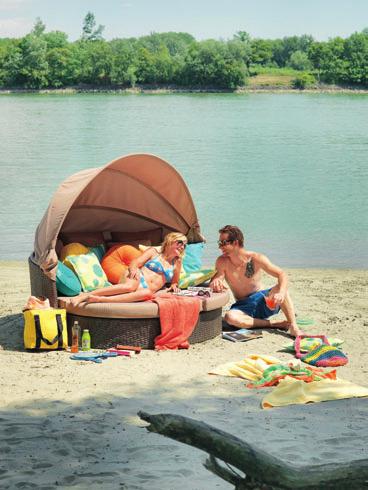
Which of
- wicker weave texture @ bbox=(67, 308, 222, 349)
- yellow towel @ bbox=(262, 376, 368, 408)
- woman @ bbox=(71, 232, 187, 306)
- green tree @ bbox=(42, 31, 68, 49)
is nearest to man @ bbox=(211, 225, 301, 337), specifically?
woman @ bbox=(71, 232, 187, 306)

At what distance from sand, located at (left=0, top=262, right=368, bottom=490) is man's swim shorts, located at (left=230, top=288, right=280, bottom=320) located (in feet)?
0.88

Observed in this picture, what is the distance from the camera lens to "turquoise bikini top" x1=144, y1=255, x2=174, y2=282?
8.19 meters

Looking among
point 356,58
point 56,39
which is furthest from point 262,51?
point 56,39

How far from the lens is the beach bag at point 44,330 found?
7395 mm

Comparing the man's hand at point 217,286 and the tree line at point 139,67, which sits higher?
the tree line at point 139,67

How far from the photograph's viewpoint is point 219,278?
26.8 feet

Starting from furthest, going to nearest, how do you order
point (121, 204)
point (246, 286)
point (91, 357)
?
point (121, 204), point (246, 286), point (91, 357)

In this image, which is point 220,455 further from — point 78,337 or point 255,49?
point 255,49

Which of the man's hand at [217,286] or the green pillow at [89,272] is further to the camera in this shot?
the green pillow at [89,272]

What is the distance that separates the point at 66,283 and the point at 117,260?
108cm

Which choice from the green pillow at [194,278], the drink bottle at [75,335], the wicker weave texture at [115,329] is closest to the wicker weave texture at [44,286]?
the wicker weave texture at [115,329]

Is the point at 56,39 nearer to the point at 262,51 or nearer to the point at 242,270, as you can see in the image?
the point at 262,51

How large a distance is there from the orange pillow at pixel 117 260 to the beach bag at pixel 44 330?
1.23 m

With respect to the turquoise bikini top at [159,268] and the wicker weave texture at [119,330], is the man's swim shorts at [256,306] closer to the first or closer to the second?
the turquoise bikini top at [159,268]
